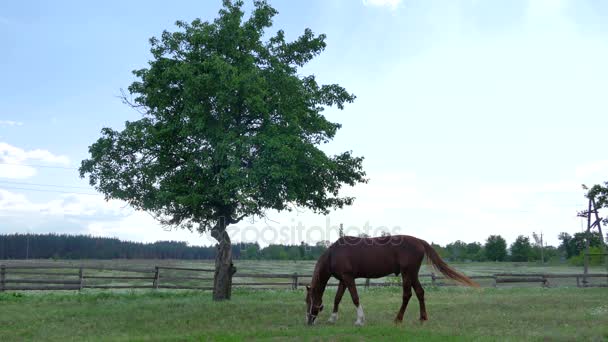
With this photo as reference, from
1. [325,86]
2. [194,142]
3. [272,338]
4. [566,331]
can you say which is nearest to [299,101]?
[325,86]

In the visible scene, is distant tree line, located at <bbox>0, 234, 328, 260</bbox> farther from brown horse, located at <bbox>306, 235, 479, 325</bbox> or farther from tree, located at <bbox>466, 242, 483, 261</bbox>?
brown horse, located at <bbox>306, 235, 479, 325</bbox>

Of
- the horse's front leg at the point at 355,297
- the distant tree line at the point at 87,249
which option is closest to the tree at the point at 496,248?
the distant tree line at the point at 87,249

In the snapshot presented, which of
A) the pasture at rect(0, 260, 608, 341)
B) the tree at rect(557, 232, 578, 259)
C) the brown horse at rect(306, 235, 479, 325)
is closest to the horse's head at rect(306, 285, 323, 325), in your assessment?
the brown horse at rect(306, 235, 479, 325)

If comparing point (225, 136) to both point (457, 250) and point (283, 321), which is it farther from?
point (457, 250)

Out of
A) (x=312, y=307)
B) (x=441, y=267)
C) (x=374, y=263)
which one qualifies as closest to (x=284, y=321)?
(x=312, y=307)

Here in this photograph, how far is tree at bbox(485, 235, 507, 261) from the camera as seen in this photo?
4092 inches

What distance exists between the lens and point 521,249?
10506 centimetres

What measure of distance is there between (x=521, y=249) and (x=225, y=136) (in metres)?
98.8

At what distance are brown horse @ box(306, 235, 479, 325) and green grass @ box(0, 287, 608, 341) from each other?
0.79 meters

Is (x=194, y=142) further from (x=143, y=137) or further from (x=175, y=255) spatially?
(x=175, y=255)

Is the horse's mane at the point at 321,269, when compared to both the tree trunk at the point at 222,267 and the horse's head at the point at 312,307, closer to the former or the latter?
the horse's head at the point at 312,307

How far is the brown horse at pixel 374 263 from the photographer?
46.6 ft

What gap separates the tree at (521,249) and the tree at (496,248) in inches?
96.0

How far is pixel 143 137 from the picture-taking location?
62.6 feet
